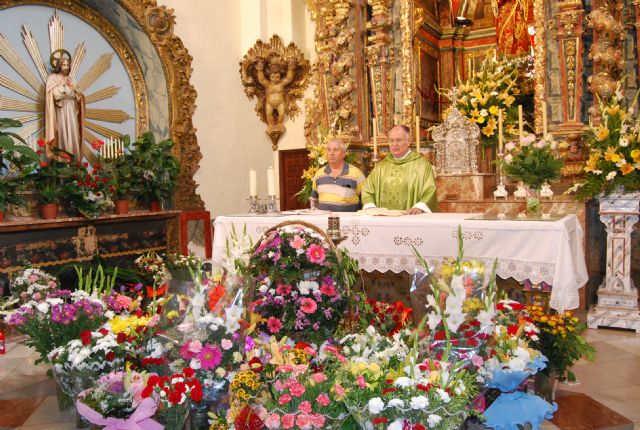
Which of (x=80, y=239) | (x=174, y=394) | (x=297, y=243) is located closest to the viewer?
(x=174, y=394)

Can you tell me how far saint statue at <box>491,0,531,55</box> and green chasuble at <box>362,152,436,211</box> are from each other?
3.03m

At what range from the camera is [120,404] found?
2.55 meters

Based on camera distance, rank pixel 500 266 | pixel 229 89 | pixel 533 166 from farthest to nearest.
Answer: pixel 229 89 < pixel 533 166 < pixel 500 266

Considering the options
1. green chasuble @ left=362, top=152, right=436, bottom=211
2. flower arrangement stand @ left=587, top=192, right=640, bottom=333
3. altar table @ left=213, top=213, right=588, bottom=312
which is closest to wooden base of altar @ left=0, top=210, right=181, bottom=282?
altar table @ left=213, top=213, right=588, bottom=312

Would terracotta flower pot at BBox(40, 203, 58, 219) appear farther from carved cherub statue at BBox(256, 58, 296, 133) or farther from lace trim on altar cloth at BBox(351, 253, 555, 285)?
carved cherub statue at BBox(256, 58, 296, 133)

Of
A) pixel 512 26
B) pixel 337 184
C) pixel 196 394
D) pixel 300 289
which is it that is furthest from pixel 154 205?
pixel 196 394

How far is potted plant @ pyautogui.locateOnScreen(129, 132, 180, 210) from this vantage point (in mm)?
7863

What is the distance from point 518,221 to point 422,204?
1347 mm

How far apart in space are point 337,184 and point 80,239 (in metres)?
3.32

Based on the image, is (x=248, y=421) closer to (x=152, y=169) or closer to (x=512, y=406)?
(x=512, y=406)

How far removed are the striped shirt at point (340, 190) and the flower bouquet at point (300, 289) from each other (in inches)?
112

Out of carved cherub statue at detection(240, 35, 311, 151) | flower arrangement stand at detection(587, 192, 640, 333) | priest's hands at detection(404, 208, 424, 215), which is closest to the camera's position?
priest's hands at detection(404, 208, 424, 215)

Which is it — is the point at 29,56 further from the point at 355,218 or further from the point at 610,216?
the point at 610,216

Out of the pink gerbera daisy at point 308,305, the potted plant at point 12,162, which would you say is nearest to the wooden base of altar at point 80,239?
the potted plant at point 12,162
